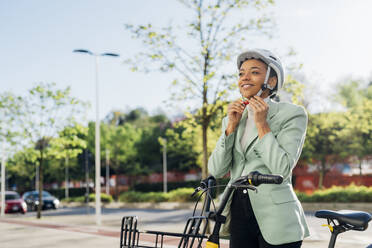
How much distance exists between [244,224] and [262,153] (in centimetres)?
39

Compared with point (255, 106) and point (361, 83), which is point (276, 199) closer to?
point (255, 106)

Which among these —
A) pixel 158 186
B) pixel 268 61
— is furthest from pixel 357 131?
pixel 268 61

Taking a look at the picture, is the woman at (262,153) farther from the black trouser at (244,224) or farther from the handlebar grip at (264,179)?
the handlebar grip at (264,179)

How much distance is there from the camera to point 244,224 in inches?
98.7

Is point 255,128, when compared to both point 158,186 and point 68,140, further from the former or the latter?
point 158,186

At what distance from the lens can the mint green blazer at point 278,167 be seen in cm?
236

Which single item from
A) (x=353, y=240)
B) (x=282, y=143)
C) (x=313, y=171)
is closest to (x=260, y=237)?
(x=282, y=143)

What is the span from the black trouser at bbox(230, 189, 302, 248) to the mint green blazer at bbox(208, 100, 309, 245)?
0.17 feet

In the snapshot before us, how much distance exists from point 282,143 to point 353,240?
9113mm

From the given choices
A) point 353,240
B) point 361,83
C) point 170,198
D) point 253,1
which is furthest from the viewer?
point 361,83

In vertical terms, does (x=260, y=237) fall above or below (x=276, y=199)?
below

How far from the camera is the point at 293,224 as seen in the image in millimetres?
2383

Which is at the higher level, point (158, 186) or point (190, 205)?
point (158, 186)

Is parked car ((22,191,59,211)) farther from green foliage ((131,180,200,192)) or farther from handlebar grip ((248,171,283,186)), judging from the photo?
handlebar grip ((248,171,283,186))
